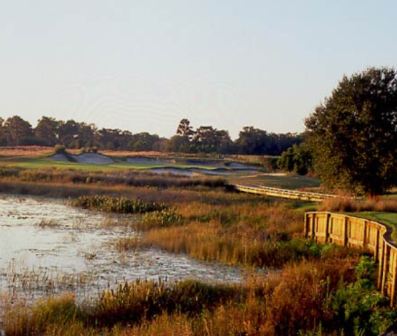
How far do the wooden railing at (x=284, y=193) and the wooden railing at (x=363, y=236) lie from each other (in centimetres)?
1105

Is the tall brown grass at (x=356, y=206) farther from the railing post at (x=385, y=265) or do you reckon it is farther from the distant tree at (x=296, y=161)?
the distant tree at (x=296, y=161)

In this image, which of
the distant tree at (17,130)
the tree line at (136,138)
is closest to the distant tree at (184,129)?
the tree line at (136,138)

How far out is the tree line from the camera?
117 metres

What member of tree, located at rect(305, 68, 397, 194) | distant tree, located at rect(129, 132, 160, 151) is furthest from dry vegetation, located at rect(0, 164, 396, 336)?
distant tree, located at rect(129, 132, 160, 151)

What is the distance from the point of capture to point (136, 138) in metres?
146

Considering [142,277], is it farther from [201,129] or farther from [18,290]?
[201,129]

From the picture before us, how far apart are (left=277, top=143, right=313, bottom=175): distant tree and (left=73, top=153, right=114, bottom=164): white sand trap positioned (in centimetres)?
2340

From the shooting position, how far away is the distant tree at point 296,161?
65.6 m

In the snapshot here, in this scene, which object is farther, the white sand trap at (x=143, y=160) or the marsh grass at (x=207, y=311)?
the white sand trap at (x=143, y=160)

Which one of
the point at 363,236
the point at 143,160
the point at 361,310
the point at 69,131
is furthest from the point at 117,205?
the point at 69,131

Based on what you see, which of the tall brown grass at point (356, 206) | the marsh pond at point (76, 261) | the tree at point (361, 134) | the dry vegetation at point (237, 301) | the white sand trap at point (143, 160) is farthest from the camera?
the white sand trap at point (143, 160)

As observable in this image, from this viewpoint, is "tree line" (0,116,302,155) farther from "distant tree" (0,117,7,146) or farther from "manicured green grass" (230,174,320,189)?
"manicured green grass" (230,174,320,189)

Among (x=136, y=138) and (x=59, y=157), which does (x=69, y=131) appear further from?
(x=59, y=157)

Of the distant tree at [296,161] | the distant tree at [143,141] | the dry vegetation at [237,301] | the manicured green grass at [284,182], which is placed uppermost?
the distant tree at [143,141]
